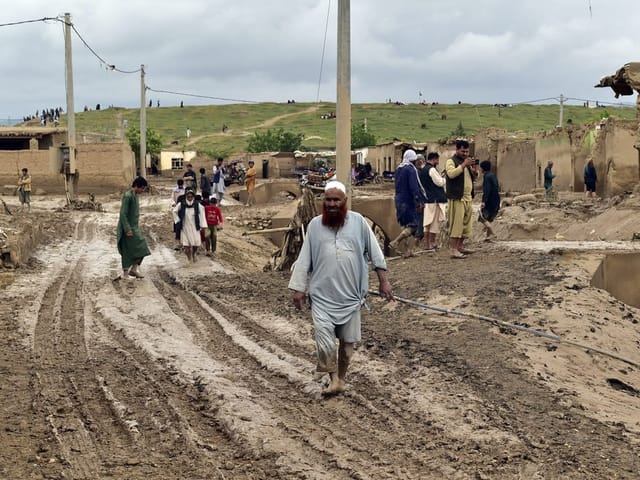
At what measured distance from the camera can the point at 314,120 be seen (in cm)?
11406

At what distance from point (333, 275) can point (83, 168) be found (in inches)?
1124

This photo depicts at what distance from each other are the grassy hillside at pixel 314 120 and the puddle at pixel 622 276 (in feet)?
244

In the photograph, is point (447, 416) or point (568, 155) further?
point (568, 155)

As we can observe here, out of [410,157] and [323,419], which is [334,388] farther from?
[410,157]

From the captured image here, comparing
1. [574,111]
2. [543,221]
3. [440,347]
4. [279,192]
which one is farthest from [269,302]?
[574,111]

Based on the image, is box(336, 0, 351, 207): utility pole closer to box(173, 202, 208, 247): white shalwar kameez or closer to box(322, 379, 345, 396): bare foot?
box(173, 202, 208, 247): white shalwar kameez

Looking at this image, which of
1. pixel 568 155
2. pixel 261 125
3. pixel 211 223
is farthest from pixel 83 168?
pixel 261 125

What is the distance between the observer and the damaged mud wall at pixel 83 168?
32.0 metres

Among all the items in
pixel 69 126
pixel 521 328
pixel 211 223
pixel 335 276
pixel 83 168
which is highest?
pixel 69 126

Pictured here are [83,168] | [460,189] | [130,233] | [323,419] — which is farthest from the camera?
[83,168]

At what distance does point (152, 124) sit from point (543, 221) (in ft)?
330

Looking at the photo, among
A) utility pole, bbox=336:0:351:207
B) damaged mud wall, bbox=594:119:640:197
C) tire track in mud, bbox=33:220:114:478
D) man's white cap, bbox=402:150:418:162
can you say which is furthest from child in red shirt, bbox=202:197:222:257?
damaged mud wall, bbox=594:119:640:197

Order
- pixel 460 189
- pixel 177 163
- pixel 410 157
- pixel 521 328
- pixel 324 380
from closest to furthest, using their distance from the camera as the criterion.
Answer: pixel 324 380 → pixel 521 328 → pixel 460 189 → pixel 410 157 → pixel 177 163

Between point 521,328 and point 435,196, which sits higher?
point 435,196
